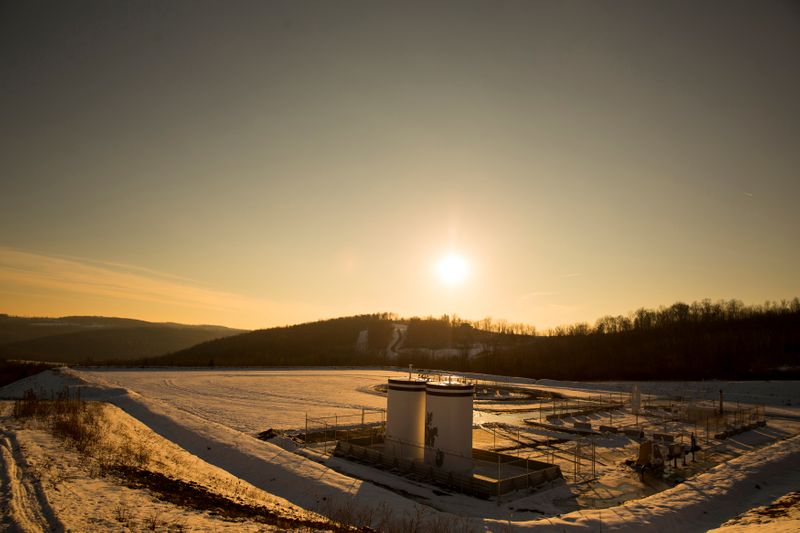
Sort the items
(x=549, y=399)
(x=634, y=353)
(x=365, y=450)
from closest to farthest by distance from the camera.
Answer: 1. (x=365, y=450)
2. (x=549, y=399)
3. (x=634, y=353)

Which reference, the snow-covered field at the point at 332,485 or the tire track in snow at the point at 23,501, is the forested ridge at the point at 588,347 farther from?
the tire track in snow at the point at 23,501

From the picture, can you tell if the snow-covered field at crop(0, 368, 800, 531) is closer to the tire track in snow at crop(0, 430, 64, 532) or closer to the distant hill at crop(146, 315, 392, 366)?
the tire track in snow at crop(0, 430, 64, 532)

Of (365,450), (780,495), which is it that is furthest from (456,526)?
(780,495)

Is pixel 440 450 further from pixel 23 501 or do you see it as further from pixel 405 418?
pixel 23 501

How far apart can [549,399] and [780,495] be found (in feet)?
102

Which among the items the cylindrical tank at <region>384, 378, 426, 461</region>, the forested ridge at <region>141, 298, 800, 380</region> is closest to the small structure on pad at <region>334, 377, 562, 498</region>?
the cylindrical tank at <region>384, 378, 426, 461</region>

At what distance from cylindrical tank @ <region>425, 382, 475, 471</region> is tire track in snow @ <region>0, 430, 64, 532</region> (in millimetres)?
13590

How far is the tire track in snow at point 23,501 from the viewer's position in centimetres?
1052

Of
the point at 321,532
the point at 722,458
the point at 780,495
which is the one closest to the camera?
the point at 321,532

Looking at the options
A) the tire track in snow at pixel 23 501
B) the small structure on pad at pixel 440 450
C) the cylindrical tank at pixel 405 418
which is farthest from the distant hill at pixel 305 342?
the tire track in snow at pixel 23 501

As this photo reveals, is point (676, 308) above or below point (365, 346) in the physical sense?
above

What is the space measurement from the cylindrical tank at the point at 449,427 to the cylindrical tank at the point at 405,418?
3.62 ft

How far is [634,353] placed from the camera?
95688 millimetres

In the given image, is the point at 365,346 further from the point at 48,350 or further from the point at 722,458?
the point at 722,458
